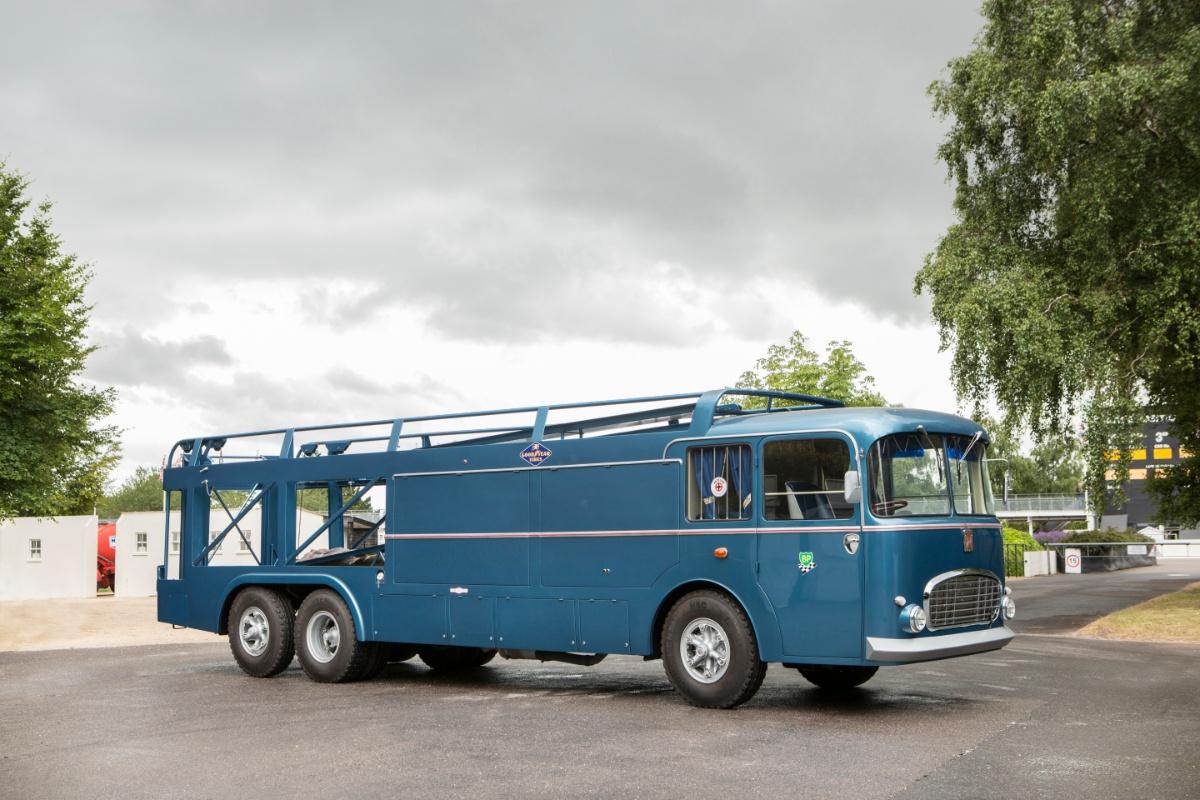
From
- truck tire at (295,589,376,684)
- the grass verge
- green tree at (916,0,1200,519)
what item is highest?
green tree at (916,0,1200,519)

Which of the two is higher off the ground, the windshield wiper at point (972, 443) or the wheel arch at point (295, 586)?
the windshield wiper at point (972, 443)

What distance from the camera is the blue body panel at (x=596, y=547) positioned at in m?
10.8

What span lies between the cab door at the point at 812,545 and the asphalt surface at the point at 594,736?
2.52 feet

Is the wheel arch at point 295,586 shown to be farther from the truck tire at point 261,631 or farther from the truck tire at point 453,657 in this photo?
the truck tire at point 453,657

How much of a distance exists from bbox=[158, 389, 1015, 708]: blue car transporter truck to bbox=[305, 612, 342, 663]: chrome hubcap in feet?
0.07

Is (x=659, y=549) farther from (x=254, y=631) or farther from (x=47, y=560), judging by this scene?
(x=47, y=560)

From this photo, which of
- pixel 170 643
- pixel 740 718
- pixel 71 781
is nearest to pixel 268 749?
pixel 71 781

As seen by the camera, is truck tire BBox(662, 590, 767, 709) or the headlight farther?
truck tire BBox(662, 590, 767, 709)

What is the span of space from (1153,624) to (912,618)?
47.9ft

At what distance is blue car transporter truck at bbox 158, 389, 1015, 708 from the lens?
1087 cm

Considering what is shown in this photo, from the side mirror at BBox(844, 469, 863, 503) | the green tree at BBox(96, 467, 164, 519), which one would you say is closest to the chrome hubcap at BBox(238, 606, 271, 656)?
the side mirror at BBox(844, 469, 863, 503)

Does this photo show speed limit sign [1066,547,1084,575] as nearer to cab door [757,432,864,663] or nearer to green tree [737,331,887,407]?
green tree [737,331,887,407]

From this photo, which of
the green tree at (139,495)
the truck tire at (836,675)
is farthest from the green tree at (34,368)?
the green tree at (139,495)

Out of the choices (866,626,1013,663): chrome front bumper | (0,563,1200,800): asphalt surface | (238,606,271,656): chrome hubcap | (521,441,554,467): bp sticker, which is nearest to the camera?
(0,563,1200,800): asphalt surface
